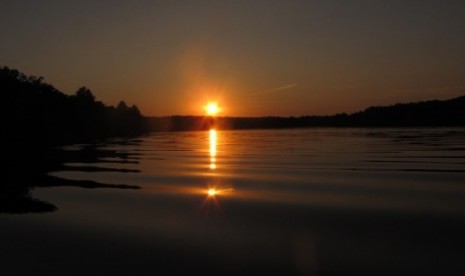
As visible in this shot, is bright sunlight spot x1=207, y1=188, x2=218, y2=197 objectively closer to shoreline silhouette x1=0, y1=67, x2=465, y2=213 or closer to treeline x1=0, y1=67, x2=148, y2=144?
shoreline silhouette x1=0, y1=67, x2=465, y2=213

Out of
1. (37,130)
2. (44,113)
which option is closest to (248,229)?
(37,130)

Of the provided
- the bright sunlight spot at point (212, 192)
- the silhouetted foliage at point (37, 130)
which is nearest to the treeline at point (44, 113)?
the silhouetted foliage at point (37, 130)

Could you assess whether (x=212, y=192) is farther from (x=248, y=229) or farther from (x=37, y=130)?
(x=37, y=130)

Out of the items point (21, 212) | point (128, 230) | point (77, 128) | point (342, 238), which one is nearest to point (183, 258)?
point (128, 230)

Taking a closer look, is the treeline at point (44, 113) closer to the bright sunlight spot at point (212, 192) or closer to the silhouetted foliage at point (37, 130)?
the silhouetted foliage at point (37, 130)

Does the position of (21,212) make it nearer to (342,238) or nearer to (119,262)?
(119,262)

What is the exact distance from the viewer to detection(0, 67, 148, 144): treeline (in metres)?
55.1

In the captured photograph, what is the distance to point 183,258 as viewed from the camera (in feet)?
19.0

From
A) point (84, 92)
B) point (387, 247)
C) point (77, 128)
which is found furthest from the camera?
point (84, 92)

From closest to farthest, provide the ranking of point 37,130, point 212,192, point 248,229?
1. point 248,229
2. point 212,192
3. point 37,130

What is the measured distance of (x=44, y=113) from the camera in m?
69.5

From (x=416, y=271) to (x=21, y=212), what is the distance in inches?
299

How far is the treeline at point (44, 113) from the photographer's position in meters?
55.1

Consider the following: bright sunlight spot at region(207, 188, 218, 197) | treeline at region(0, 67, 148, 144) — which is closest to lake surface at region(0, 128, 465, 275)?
bright sunlight spot at region(207, 188, 218, 197)
